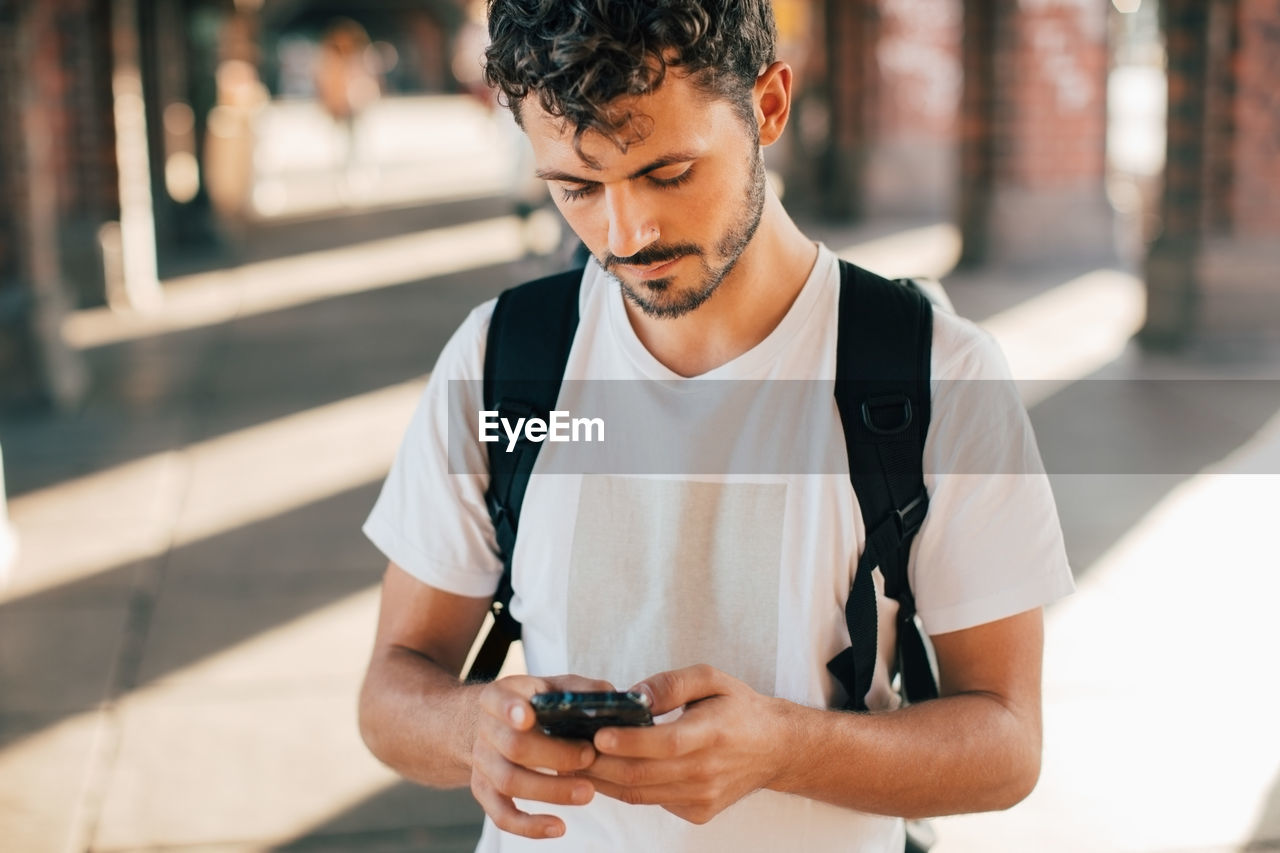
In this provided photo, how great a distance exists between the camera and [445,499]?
192 cm

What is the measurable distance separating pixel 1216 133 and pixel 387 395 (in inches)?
202

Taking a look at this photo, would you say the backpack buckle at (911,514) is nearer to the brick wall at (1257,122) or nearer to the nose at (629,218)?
the nose at (629,218)

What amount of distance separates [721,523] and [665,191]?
0.43 metres

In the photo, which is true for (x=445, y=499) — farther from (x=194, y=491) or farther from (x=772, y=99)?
(x=194, y=491)

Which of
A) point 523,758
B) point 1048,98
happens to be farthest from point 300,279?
point 523,758

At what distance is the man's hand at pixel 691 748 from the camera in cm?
149

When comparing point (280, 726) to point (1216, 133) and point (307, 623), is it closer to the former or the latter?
point (307, 623)

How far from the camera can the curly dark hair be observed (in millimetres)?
1622

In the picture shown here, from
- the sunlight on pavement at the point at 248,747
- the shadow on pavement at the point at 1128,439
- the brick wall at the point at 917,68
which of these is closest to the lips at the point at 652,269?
the sunlight on pavement at the point at 248,747

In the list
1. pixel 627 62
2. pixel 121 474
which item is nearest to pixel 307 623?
pixel 121 474

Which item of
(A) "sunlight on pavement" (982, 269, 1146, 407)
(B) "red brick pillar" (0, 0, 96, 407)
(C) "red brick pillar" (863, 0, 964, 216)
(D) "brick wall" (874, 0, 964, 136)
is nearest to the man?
(A) "sunlight on pavement" (982, 269, 1146, 407)

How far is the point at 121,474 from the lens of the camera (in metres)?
6.76

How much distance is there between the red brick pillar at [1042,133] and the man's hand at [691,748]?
10.6 m

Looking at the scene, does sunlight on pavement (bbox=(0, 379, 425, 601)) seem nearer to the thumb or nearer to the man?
the man
